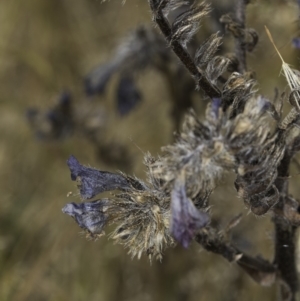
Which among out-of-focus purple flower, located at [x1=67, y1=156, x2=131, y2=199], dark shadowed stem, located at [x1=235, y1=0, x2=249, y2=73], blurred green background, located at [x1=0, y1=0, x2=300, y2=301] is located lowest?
blurred green background, located at [x1=0, y1=0, x2=300, y2=301]

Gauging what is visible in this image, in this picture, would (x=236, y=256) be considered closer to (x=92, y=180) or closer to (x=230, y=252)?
(x=230, y=252)

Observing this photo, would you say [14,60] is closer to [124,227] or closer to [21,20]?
[21,20]

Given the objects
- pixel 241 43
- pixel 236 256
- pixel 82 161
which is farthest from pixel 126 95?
pixel 236 256

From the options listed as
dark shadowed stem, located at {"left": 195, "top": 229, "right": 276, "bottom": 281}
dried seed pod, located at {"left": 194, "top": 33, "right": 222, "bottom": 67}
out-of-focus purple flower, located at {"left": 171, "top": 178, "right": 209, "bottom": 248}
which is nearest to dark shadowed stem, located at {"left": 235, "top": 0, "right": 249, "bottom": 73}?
dried seed pod, located at {"left": 194, "top": 33, "right": 222, "bottom": 67}

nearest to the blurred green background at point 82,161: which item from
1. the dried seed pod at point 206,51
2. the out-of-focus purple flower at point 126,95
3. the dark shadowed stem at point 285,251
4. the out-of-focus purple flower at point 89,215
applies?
the out-of-focus purple flower at point 126,95

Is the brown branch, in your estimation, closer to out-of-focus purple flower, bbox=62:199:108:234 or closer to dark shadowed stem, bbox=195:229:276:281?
dark shadowed stem, bbox=195:229:276:281

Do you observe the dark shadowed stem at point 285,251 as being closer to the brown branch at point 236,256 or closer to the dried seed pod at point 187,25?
the brown branch at point 236,256

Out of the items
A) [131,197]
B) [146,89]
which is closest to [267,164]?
[131,197]
